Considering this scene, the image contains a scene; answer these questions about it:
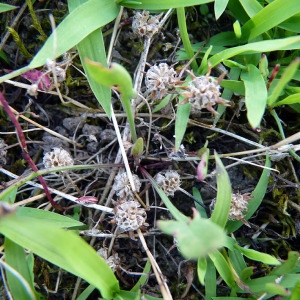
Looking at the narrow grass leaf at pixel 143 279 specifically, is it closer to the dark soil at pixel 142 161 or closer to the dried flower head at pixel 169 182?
the dark soil at pixel 142 161

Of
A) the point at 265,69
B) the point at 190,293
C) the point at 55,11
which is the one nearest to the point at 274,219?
the point at 190,293

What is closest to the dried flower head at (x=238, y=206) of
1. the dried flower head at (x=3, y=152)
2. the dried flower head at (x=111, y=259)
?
the dried flower head at (x=111, y=259)

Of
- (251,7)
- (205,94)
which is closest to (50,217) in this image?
(205,94)

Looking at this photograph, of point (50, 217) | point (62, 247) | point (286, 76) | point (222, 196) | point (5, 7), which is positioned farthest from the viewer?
point (5, 7)

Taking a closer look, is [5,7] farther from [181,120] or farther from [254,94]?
[254,94]

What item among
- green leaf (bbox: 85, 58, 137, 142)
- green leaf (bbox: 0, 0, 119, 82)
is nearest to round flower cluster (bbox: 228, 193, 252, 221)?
green leaf (bbox: 85, 58, 137, 142)
